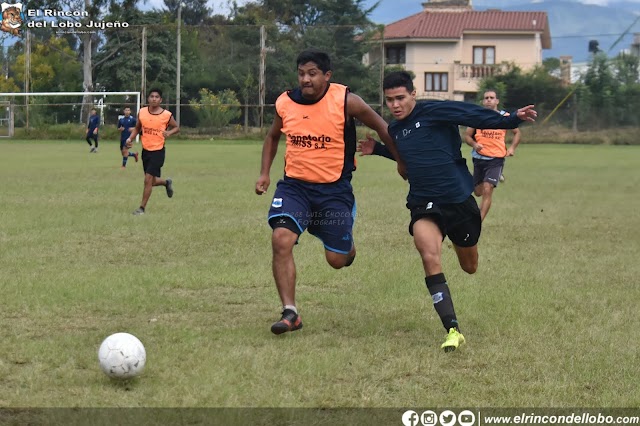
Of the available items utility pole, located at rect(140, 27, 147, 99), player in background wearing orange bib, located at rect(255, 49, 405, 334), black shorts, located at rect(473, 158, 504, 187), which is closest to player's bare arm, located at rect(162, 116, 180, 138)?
black shorts, located at rect(473, 158, 504, 187)

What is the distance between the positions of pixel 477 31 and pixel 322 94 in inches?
2672

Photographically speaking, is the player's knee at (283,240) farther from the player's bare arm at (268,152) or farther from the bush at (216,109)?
the bush at (216,109)

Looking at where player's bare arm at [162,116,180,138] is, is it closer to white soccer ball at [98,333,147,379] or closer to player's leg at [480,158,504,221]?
player's leg at [480,158,504,221]

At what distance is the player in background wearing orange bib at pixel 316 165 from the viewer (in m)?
7.38

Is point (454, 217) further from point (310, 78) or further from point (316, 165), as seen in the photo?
point (310, 78)

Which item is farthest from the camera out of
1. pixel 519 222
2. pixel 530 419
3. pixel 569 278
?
pixel 519 222

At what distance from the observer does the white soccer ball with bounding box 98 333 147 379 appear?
5648mm

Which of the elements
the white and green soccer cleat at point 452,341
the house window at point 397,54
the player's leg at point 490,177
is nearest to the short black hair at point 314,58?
the white and green soccer cleat at point 452,341

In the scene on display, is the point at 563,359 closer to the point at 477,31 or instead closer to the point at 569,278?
the point at 569,278

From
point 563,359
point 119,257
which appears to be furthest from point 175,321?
point 119,257

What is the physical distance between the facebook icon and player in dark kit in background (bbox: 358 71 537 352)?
1.87m

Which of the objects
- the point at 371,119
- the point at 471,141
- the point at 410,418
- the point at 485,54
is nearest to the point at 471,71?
the point at 485,54

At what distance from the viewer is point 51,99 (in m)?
53.6

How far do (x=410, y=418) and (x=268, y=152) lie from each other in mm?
3356
